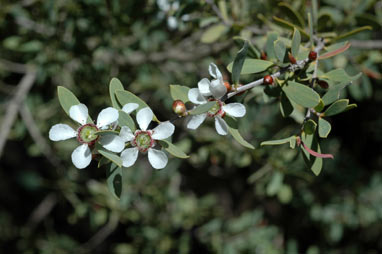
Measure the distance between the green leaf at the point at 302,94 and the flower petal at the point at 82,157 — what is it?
507 millimetres

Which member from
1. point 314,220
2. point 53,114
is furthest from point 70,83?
point 314,220

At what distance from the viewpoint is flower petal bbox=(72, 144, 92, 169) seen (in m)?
0.86

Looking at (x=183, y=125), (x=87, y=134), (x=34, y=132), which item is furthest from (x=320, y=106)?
(x=34, y=132)

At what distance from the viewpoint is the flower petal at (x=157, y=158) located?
0.90 meters

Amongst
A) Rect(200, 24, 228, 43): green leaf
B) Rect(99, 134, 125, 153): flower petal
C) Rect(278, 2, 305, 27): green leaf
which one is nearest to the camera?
Rect(99, 134, 125, 153): flower petal

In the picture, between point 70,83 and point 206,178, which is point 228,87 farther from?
point 206,178

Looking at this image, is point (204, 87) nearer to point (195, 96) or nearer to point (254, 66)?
point (195, 96)

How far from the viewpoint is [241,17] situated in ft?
5.63

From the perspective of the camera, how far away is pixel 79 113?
889 mm

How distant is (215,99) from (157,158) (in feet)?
0.67

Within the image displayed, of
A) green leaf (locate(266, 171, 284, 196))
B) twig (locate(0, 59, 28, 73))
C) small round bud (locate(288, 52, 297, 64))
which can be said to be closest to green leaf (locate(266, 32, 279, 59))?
small round bud (locate(288, 52, 297, 64))

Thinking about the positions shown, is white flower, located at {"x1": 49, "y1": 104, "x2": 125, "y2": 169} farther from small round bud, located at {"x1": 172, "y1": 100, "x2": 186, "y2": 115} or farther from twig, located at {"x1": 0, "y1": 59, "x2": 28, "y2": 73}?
twig, located at {"x1": 0, "y1": 59, "x2": 28, "y2": 73}

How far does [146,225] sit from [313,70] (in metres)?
1.67

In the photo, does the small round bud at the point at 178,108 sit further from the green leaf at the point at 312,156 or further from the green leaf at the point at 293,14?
the green leaf at the point at 293,14
